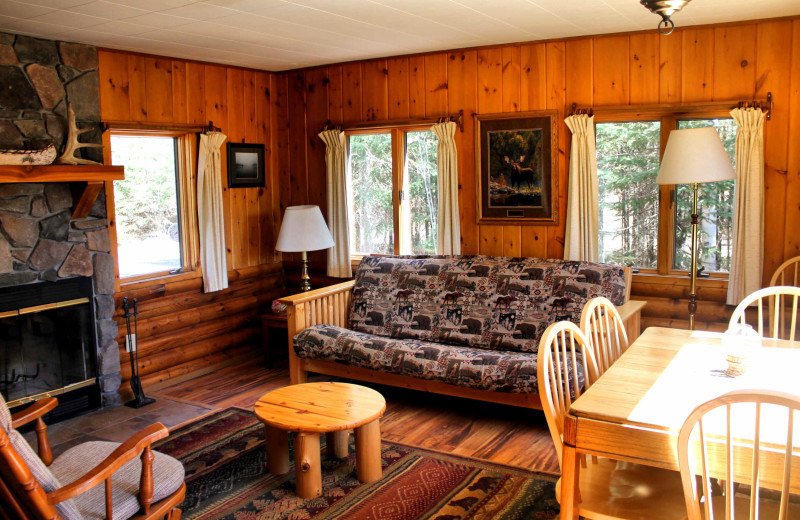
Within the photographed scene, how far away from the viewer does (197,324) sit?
17.4 feet

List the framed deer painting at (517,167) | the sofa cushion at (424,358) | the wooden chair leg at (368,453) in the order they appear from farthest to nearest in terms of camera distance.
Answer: the framed deer painting at (517,167) < the sofa cushion at (424,358) < the wooden chair leg at (368,453)

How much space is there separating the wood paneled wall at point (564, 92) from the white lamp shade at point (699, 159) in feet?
1.83

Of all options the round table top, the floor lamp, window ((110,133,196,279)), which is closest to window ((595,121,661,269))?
the floor lamp

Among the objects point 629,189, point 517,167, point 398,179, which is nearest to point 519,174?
point 517,167

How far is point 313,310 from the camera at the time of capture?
4.75 metres

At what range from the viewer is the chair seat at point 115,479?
2.34 metres

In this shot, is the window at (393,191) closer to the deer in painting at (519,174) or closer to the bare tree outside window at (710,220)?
the deer in painting at (519,174)

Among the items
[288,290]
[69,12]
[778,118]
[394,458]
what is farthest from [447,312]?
[69,12]

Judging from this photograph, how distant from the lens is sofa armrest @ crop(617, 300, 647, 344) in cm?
406

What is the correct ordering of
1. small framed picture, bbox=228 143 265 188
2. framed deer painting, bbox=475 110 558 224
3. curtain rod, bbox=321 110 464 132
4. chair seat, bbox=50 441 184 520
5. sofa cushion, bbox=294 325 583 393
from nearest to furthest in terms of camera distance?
1. chair seat, bbox=50 441 184 520
2. sofa cushion, bbox=294 325 583 393
3. framed deer painting, bbox=475 110 558 224
4. curtain rod, bbox=321 110 464 132
5. small framed picture, bbox=228 143 265 188

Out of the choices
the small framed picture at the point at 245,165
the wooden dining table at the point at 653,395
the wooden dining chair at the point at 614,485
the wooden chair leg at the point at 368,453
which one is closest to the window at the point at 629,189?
the wooden dining table at the point at 653,395

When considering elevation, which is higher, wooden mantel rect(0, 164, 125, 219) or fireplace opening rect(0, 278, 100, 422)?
wooden mantel rect(0, 164, 125, 219)

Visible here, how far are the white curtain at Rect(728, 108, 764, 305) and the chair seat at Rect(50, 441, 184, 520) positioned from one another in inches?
131

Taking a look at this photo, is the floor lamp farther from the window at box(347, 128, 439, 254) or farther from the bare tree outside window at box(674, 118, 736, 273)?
the window at box(347, 128, 439, 254)
